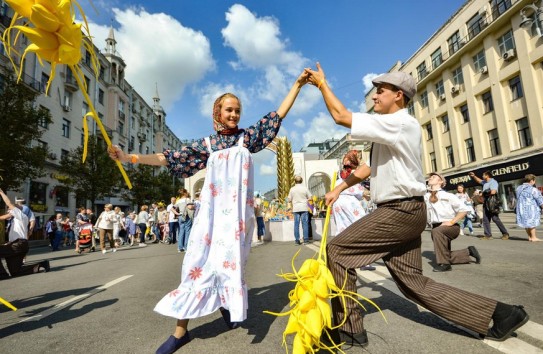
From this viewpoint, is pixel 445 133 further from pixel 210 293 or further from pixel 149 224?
pixel 210 293

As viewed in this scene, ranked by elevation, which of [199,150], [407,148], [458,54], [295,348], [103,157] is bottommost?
[295,348]

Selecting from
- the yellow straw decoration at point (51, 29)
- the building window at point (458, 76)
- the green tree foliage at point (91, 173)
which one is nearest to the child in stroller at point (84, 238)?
the yellow straw decoration at point (51, 29)

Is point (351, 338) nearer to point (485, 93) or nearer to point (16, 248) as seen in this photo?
point (16, 248)

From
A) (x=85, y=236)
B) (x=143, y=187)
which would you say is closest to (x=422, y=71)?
(x=85, y=236)

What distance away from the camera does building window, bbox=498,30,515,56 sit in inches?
856

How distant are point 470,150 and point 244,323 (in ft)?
94.6

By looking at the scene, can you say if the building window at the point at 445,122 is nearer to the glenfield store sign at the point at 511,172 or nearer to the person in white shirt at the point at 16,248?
the glenfield store sign at the point at 511,172

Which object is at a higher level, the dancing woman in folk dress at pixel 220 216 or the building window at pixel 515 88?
the building window at pixel 515 88

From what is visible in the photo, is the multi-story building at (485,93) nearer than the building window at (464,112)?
Yes

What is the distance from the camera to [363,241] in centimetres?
208

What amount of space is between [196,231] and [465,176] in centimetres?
2846

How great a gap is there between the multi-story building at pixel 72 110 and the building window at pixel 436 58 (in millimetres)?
27737

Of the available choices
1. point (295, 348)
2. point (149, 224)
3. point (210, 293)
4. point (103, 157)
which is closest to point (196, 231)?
point (210, 293)

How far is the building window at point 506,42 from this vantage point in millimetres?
21734
